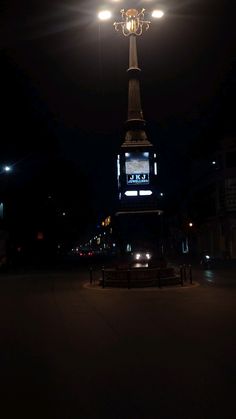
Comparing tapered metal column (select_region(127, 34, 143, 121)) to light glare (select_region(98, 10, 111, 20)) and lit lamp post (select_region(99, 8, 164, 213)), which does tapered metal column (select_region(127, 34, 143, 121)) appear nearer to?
lit lamp post (select_region(99, 8, 164, 213))

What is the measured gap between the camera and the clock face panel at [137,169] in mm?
27328

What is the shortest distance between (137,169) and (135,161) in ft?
1.34

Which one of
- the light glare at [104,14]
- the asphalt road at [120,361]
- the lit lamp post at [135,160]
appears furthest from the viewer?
the lit lamp post at [135,160]

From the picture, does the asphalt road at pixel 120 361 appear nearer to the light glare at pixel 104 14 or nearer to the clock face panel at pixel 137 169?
the clock face panel at pixel 137 169

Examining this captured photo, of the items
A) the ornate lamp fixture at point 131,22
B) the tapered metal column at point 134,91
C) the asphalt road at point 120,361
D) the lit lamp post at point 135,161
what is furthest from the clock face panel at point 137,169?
the asphalt road at point 120,361

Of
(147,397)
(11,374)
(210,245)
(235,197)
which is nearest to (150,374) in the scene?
(147,397)

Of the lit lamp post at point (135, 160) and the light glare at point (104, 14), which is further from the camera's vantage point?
the lit lamp post at point (135, 160)

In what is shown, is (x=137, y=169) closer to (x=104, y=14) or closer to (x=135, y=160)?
(x=135, y=160)

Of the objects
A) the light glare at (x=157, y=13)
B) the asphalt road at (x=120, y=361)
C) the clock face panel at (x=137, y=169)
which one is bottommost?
the asphalt road at (x=120, y=361)

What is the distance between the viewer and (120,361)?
31.4ft

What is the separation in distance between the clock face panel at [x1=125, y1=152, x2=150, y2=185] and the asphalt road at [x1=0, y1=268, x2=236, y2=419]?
983 cm

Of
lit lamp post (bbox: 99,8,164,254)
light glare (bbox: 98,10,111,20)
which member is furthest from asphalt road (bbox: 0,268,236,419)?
light glare (bbox: 98,10,111,20)

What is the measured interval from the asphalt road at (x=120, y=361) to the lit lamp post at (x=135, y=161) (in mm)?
9820

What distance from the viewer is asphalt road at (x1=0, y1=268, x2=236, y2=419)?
22.5 feet
